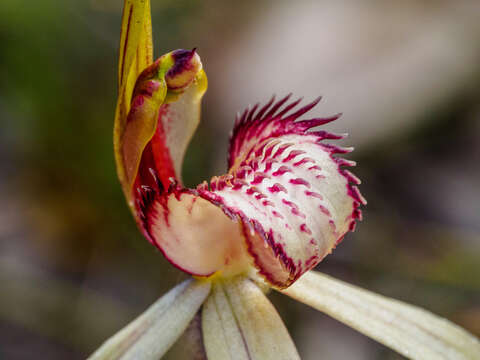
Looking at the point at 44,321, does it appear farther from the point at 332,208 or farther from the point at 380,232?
the point at 332,208

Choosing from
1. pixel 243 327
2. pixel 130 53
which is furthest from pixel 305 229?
pixel 130 53

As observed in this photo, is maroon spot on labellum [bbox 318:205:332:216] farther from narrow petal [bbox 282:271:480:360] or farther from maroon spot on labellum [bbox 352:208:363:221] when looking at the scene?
narrow petal [bbox 282:271:480:360]

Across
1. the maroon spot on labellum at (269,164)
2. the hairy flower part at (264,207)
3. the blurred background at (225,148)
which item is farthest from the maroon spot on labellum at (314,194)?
the blurred background at (225,148)

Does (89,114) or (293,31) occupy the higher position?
(293,31)

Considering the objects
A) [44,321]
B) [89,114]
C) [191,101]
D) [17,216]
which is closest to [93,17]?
[89,114]

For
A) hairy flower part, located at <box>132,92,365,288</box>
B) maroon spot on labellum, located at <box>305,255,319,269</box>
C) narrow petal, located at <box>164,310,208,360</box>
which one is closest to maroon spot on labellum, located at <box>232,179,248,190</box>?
hairy flower part, located at <box>132,92,365,288</box>

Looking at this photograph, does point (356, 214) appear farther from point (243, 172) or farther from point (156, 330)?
point (156, 330)

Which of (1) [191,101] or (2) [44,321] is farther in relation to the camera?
(2) [44,321]

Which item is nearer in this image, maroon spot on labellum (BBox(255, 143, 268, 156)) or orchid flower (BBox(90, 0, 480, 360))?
orchid flower (BBox(90, 0, 480, 360))
